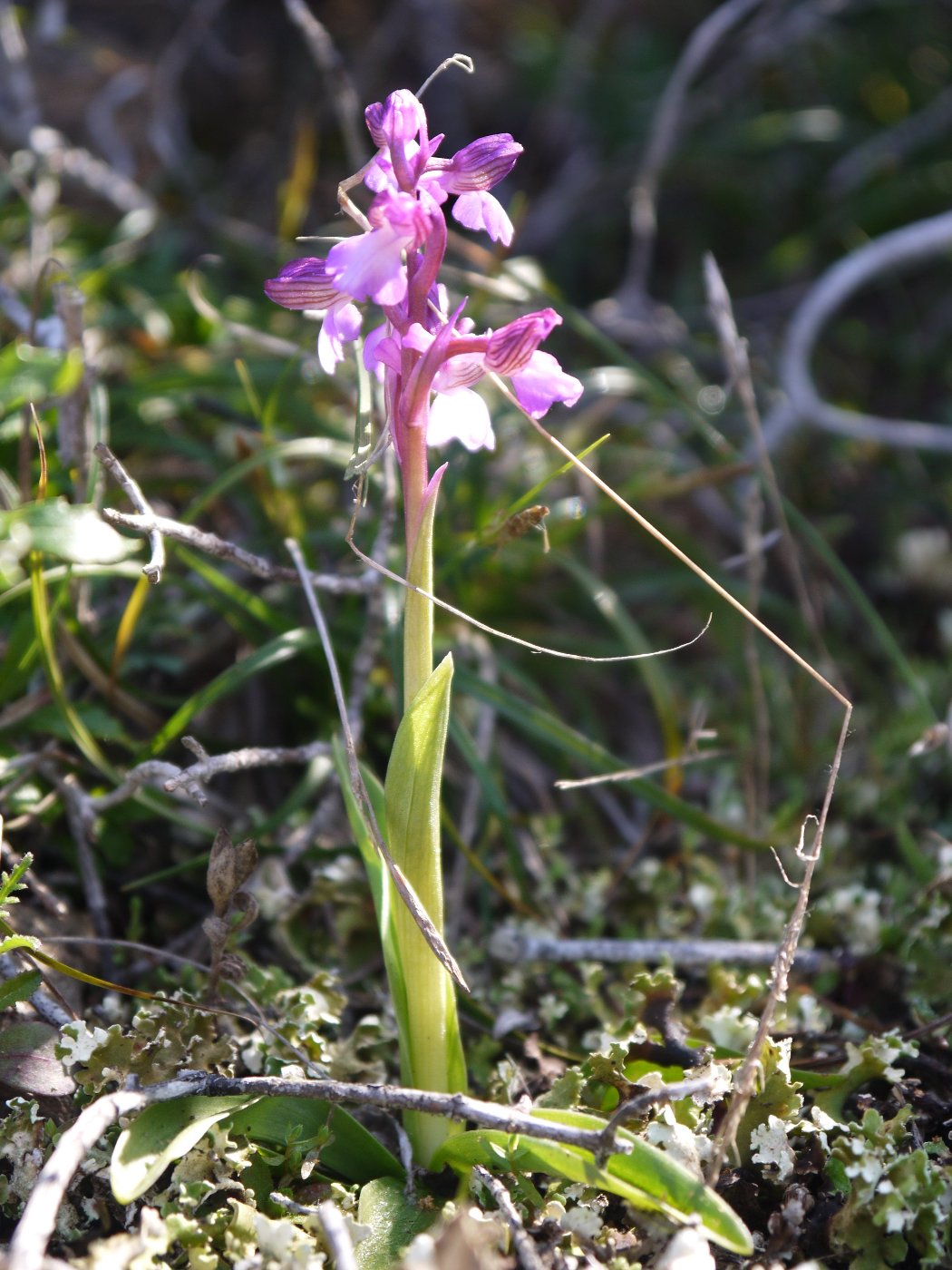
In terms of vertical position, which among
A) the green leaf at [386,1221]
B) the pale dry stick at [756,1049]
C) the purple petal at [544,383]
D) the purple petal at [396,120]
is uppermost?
the purple petal at [396,120]

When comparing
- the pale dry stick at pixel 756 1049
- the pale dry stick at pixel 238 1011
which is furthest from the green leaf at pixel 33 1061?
the pale dry stick at pixel 756 1049

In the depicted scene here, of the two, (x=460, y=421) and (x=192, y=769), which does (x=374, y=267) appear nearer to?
(x=460, y=421)

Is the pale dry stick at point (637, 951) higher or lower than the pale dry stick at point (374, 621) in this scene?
lower

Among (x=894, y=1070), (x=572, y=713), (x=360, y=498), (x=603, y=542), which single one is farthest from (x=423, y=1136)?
(x=603, y=542)

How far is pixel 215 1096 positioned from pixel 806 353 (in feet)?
7.78

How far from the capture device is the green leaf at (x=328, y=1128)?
126cm

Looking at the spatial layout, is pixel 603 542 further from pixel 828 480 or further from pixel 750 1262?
pixel 750 1262

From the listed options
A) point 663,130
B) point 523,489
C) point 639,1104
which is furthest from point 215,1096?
point 663,130

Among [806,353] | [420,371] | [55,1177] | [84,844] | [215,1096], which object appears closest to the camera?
[55,1177]

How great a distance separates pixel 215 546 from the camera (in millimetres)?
1474

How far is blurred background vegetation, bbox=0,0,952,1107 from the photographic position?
1.69 metres

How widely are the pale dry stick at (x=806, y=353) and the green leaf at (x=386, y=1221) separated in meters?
1.93

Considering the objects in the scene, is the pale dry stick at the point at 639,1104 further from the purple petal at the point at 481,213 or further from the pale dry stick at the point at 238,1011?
the purple petal at the point at 481,213

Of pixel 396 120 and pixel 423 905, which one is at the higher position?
pixel 396 120
